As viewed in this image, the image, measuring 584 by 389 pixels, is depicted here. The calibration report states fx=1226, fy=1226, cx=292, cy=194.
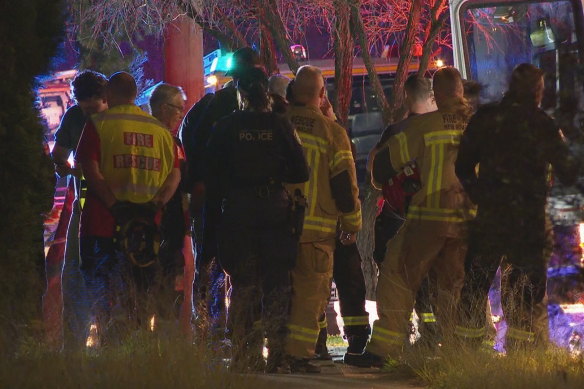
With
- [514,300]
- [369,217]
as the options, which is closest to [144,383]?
[514,300]

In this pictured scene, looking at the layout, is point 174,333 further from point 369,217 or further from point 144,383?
point 369,217

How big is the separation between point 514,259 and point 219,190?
96.8 inches

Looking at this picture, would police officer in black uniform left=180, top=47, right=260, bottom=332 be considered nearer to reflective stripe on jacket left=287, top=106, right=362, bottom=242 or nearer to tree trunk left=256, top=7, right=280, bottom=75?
reflective stripe on jacket left=287, top=106, right=362, bottom=242

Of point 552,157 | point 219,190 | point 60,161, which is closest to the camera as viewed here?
point 552,157

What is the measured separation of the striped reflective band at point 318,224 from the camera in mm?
A: 8305

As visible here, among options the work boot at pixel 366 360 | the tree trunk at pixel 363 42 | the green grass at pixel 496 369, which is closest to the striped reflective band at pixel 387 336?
the work boot at pixel 366 360

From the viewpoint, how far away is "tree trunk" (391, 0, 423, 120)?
1362 cm

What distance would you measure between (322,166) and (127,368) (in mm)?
2592

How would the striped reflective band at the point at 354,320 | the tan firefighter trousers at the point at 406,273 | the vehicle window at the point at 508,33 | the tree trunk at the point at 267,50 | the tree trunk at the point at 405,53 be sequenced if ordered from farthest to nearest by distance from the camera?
1. the tree trunk at the point at 267,50
2. the tree trunk at the point at 405,53
3. the vehicle window at the point at 508,33
4. the striped reflective band at the point at 354,320
5. the tan firefighter trousers at the point at 406,273

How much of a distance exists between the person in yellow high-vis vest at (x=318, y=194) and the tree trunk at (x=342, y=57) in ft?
17.7

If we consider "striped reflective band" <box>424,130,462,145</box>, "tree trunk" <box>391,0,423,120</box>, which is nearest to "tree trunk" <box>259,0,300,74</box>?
"tree trunk" <box>391,0,423,120</box>

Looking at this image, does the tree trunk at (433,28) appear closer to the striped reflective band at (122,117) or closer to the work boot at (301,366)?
the striped reflective band at (122,117)

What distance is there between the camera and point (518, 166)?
241 inches

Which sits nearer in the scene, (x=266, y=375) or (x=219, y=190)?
(x=266, y=375)
